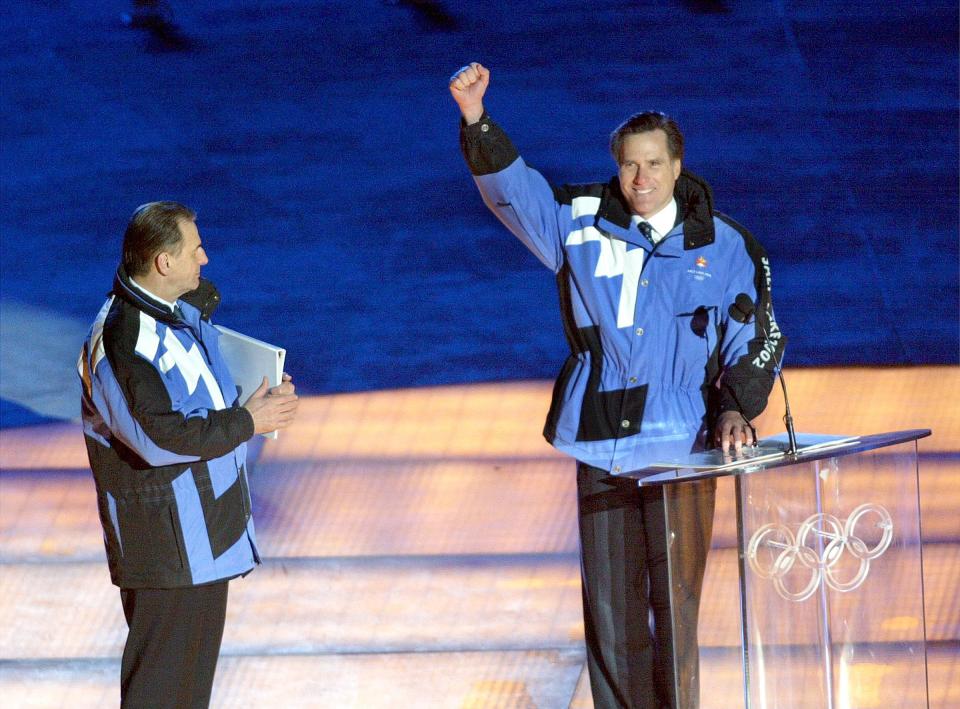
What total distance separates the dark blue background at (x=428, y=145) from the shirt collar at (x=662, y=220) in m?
2.21

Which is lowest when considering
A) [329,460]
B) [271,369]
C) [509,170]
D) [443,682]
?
[329,460]

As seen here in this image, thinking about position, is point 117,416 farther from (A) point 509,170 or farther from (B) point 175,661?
(A) point 509,170

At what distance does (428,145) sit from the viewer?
16.5 ft

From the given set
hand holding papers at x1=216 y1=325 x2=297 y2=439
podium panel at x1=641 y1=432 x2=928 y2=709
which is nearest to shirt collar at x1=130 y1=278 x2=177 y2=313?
hand holding papers at x1=216 y1=325 x2=297 y2=439

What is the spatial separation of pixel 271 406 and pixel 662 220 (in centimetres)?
75

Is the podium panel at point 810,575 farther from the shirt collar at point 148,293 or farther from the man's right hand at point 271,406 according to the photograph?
the shirt collar at point 148,293

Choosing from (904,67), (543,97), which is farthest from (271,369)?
(904,67)

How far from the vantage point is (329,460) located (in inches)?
156

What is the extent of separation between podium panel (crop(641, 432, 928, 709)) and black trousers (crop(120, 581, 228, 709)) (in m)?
0.82

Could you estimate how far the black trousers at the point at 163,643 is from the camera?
7.12ft

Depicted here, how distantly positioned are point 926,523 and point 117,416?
222 centimetres

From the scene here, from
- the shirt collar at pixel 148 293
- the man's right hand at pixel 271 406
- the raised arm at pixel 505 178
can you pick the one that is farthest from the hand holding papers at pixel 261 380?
the raised arm at pixel 505 178

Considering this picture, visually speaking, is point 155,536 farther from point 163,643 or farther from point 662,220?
point 662,220

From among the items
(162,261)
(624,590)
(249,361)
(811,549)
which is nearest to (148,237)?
(162,261)
